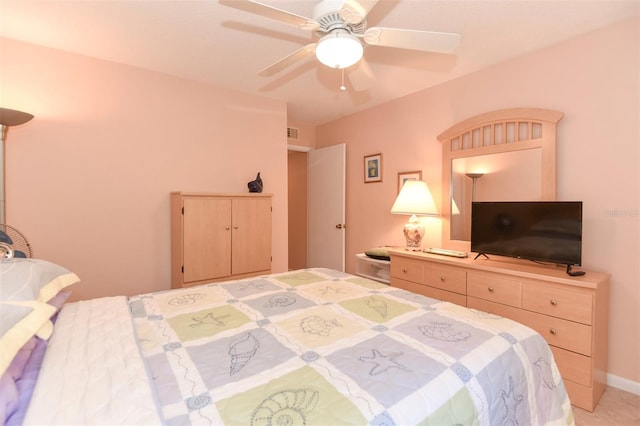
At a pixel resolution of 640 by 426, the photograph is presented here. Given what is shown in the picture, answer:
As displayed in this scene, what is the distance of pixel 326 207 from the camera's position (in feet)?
14.5

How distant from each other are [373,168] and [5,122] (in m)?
3.31

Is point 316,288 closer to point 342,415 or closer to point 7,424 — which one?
point 342,415

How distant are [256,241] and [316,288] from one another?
1430mm

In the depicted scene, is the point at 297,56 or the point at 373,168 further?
the point at 373,168

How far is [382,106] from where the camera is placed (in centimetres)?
368

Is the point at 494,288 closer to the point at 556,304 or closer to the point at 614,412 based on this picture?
the point at 556,304

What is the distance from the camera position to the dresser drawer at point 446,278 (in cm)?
244

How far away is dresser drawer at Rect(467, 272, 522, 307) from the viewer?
2139mm

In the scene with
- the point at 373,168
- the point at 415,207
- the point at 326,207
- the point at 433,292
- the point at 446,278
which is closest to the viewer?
the point at 446,278

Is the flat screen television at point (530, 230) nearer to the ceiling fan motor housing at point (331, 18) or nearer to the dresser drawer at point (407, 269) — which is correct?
the dresser drawer at point (407, 269)

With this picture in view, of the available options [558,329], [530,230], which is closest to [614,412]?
[558,329]

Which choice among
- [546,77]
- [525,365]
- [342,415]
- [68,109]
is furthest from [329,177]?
[342,415]

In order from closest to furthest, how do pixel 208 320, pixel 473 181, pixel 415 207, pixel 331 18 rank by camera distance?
pixel 208 320
pixel 331 18
pixel 473 181
pixel 415 207

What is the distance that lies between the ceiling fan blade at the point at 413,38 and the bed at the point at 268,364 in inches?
54.1
